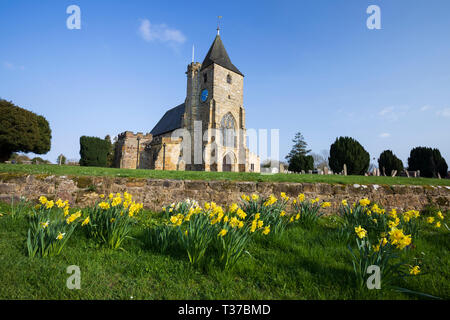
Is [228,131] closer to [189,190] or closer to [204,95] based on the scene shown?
[204,95]

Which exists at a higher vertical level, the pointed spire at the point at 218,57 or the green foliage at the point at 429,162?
the pointed spire at the point at 218,57

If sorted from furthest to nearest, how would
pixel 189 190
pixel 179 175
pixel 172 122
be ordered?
pixel 172 122 < pixel 179 175 < pixel 189 190

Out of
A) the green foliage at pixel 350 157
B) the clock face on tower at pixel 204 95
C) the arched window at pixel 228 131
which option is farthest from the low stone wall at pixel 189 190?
the clock face on tower at pixel 204 95

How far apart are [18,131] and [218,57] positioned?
24.8 meters

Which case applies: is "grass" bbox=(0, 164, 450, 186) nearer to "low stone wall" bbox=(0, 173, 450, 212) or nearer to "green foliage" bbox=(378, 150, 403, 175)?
"low stone wall" bbox=(0, 173, 450, 212)

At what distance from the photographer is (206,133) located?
24094 mm

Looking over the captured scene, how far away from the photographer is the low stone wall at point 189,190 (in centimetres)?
461

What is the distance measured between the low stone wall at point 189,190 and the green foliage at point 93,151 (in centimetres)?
2238

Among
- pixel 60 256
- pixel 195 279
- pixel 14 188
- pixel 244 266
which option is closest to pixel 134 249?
pixel 60 256

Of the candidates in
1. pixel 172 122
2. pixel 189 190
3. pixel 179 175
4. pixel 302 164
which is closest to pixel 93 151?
pixel 172 122

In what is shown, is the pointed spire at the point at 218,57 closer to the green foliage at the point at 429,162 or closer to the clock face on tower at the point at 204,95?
the clock face on tower at the point at 204,95
